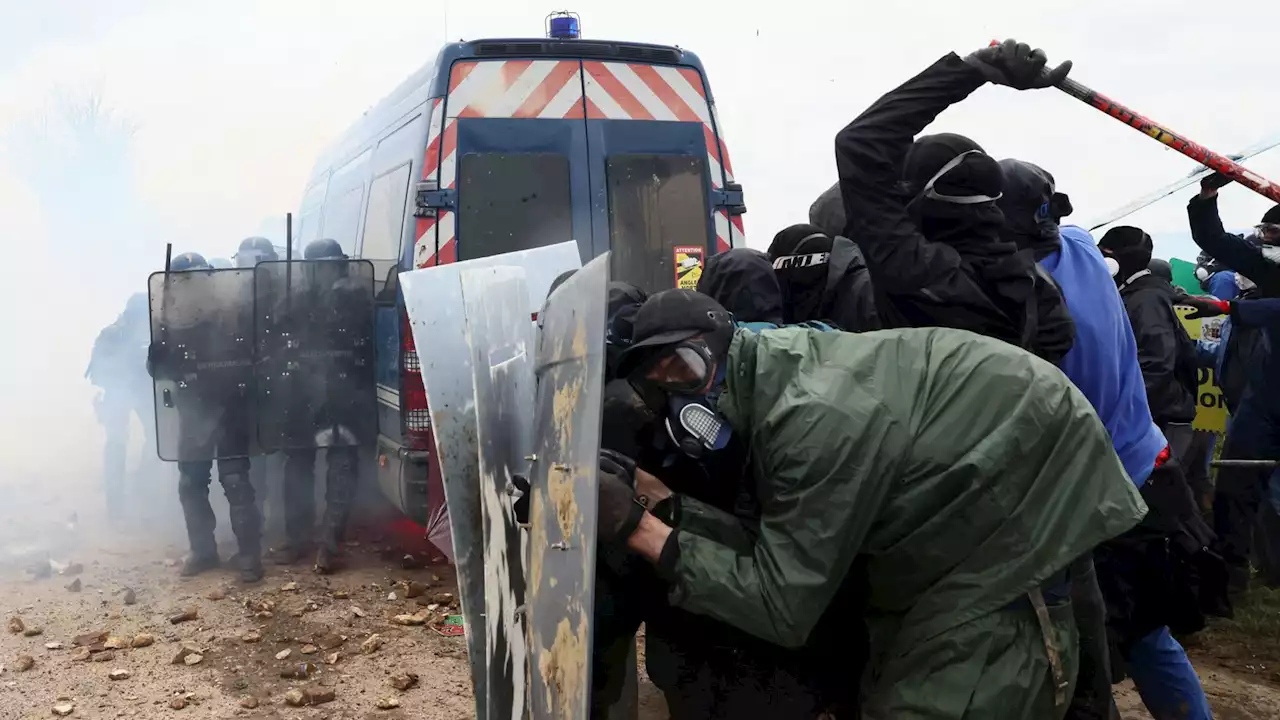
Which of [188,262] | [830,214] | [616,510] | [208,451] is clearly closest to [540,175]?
[830,214]

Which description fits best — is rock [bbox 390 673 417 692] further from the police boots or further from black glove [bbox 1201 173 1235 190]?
black glove [bbox 1201 173 1235 190]

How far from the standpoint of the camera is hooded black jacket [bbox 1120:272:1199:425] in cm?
373

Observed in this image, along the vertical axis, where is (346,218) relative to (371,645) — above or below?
above

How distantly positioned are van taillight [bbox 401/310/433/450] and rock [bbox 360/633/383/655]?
918 millimetres

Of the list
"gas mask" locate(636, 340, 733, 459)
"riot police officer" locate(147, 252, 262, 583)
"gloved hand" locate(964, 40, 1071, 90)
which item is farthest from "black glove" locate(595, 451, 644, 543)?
"riot police officer" locate(147, 252, 262, 583)

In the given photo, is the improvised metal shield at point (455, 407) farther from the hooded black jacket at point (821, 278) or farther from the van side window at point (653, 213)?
the van side window at point (653, 213)

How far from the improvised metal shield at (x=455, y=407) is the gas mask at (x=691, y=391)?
1.34ft

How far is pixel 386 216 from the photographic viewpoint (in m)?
5.54

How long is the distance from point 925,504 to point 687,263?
352cm

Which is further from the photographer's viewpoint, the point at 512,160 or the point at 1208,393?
the point at 1208,393

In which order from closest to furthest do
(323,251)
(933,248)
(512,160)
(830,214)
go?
(933,248) < (830,214) < (512,160) < (323,251)

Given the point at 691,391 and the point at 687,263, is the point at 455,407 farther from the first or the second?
the point at 687,263

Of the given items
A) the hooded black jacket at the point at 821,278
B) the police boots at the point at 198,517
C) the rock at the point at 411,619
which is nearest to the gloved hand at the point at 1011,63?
the hooded black jacket at the point at 821,278

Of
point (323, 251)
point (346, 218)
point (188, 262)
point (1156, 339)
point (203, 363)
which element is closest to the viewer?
point (1156, 339)
